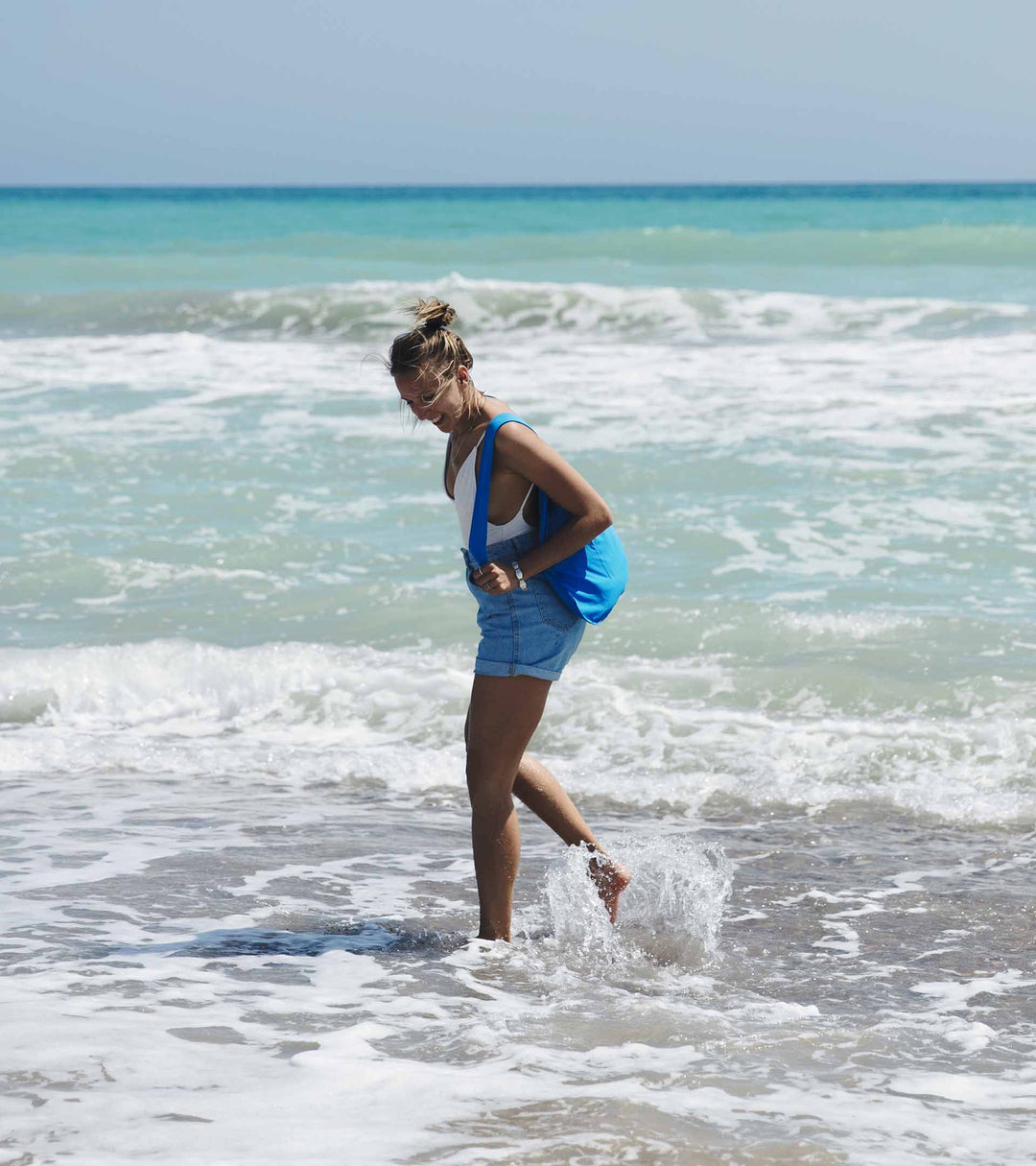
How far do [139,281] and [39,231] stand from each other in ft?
62.1

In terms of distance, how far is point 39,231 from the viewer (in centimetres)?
4762

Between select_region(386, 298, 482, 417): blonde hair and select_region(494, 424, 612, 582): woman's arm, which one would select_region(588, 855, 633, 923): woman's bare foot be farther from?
select_region(386, 298, 482, 417): blonde hair

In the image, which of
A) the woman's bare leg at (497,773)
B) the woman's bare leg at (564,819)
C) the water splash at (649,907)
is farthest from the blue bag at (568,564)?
the water splash at (649,907)

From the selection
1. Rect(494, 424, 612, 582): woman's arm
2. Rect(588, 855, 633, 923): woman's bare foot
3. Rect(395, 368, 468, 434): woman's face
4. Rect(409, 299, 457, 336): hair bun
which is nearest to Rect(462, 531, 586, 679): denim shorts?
Rect(494, 424, 612, 582): woman's arm

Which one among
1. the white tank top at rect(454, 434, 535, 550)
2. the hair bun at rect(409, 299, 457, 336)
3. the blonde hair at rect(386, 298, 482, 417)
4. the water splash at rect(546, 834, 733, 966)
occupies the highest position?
the hair bun at rect(409, 299, 457, 336)

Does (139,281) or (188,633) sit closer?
(188,633)

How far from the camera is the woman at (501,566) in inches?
154

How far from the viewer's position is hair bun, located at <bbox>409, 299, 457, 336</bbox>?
3938 mm

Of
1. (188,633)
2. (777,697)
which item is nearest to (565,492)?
(777,697)

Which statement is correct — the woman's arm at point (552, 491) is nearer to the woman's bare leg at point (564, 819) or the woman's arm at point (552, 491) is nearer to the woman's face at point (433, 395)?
the woman's face at point (433, 395)

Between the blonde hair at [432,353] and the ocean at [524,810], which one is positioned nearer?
the ocean at [524,810]

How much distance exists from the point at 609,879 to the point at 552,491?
130 cm

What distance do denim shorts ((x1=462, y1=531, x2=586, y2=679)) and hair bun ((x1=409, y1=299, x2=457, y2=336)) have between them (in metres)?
0.62

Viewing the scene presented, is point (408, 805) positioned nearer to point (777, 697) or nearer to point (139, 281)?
point (777, 697)
